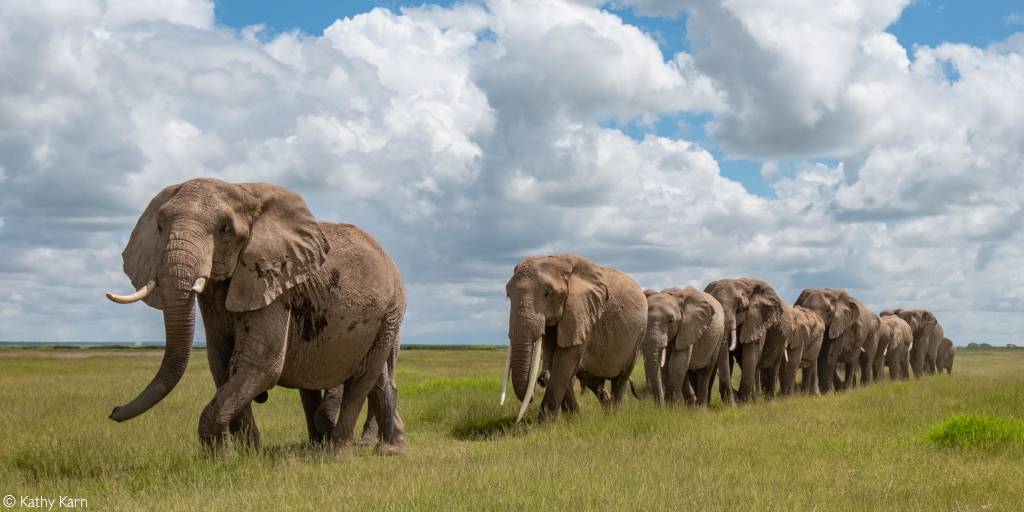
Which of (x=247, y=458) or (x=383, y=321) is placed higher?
(x=383, y=321)

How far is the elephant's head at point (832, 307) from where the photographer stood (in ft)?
88.5

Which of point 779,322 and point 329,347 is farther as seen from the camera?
point 779,322

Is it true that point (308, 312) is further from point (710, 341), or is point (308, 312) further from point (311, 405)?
point (710, 341)

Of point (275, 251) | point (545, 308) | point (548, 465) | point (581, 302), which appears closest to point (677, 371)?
point (581, 302)

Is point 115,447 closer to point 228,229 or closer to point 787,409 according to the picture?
point 228,229

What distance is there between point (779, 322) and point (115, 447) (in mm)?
15736

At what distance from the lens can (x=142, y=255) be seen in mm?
8688

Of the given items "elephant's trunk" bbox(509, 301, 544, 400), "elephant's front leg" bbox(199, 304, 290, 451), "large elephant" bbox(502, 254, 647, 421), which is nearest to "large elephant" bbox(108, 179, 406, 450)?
"elephant's front leg" bbox(199, 304, 290, 451)

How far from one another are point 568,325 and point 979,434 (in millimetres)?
5376

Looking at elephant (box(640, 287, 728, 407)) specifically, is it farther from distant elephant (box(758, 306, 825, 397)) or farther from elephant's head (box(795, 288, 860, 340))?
elephant's head (box(795, 288, 860, 340))

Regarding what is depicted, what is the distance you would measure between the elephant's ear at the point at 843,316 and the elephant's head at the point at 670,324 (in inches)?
381

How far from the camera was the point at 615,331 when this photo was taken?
594 inches

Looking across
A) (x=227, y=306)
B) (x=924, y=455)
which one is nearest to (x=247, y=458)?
(x=227, y=306)

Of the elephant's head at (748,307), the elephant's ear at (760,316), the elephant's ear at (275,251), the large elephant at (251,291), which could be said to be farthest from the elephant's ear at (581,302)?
the elephant's ear at (760,316)
